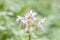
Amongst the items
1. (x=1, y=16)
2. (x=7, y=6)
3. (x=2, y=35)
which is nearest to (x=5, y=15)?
(x=1, y=16)

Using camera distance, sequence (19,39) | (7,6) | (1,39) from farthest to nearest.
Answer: (7,6)
(1,39)
(19,39)

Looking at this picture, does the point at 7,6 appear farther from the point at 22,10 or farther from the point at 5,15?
the point at 5,15

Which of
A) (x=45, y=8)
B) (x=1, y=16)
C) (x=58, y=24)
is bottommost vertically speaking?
(x=1, y=16)

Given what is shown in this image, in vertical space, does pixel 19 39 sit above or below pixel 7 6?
below

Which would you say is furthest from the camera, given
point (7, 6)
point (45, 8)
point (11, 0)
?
point (45, 8)

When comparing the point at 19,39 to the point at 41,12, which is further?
the point at 41,12

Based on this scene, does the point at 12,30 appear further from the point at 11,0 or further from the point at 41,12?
the point at 41,12

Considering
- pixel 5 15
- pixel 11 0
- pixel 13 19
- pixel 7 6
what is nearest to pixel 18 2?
pixel 11 0
